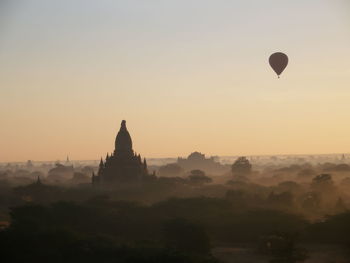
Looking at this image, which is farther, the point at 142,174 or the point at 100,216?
the point at 142,174

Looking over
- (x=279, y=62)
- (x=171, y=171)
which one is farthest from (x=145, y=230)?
(x=171, y=171)

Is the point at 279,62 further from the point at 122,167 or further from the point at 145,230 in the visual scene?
the point at 122,167

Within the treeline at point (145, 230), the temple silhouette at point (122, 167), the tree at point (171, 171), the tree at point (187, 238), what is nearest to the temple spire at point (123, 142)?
the temple silhouette at point (122, 167)

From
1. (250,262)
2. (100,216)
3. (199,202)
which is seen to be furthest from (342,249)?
(100,216)

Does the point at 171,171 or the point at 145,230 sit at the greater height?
the point at 171,171

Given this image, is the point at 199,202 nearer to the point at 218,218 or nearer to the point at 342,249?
the point at 218,218

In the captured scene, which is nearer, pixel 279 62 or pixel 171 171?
pixel 279 62
